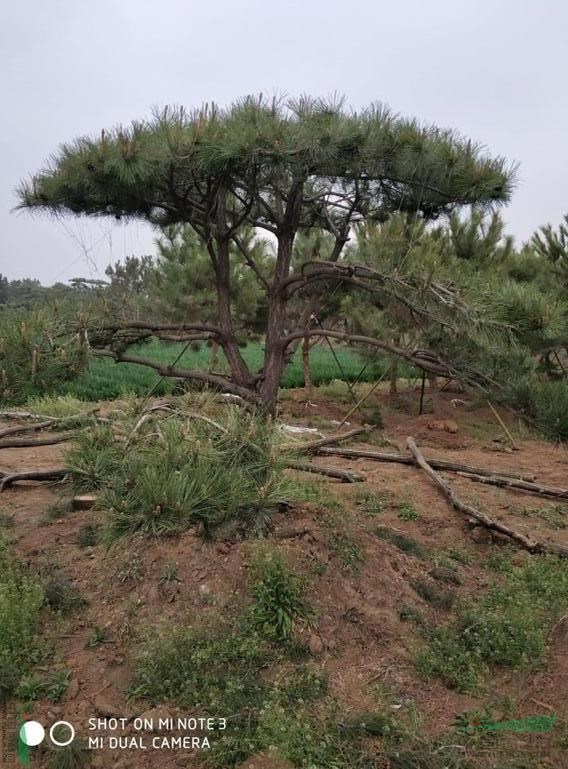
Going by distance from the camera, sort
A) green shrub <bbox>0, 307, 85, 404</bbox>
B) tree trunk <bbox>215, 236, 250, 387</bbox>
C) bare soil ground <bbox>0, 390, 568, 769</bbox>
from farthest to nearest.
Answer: tree trunk <bbox>215, 236, 250, 387</bbox> < green shrub <bbox>0, 307, 85, 404</bbox> < bare soil ground <bbox>0, 390, 568, 769</bbox>

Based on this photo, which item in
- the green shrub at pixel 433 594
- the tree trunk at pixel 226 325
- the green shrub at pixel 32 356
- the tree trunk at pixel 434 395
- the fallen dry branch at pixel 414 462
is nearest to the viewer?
the green shrub at pixel 32 356

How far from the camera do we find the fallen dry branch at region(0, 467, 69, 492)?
14.7 feet

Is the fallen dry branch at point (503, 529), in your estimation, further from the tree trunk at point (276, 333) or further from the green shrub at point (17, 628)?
the green shrub at point (17, 628)

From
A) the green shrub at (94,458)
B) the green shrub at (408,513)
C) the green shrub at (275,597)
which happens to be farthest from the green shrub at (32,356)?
the green shrub at (408,513)

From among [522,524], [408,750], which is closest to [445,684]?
[408,750]

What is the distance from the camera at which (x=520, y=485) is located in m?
5.48

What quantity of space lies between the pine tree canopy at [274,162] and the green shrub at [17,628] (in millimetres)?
2653

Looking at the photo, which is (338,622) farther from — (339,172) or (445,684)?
(339,172)

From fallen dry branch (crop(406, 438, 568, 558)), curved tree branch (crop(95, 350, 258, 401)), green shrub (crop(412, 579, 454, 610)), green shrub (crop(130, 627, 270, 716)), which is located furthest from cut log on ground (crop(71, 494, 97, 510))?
fallen dry branch (crop(406, 438, 568, 558))

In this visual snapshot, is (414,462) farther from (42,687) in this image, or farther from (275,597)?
(42,687)

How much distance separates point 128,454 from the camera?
267 cm

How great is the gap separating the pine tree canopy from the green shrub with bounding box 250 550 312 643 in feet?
8.08

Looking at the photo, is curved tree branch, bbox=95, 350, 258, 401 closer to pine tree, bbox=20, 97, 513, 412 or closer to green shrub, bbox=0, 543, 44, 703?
pine tree, bbox=20, 97, 513, 412

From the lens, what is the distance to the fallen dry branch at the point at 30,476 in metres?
4.49
